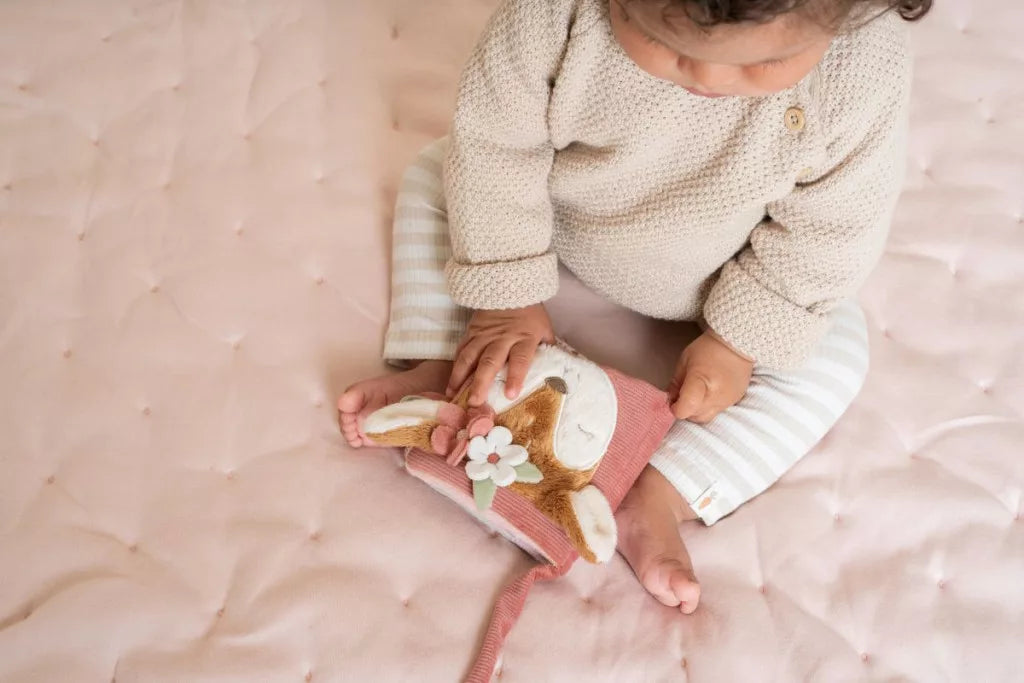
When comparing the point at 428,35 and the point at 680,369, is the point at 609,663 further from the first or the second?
the point at 428,35

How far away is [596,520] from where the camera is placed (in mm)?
799

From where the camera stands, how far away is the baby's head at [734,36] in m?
0.55

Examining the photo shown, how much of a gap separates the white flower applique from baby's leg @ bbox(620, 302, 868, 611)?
0.41ft

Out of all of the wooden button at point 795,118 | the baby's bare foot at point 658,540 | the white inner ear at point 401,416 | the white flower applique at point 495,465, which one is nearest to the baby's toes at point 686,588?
the baby's bare foot at point 658,540

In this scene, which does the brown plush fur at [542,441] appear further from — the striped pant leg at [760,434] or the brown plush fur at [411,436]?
the striped pant leg at [760,434]

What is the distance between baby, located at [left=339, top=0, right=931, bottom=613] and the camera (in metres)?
0.77

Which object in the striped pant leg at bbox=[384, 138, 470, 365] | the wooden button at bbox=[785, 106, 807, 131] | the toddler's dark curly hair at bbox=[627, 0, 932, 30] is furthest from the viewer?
the striped pant leg at bbox=[384, 138, 470, 365]

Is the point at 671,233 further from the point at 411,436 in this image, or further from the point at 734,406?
the point at 411,436

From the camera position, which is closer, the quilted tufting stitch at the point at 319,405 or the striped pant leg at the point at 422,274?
the quilted tufting stitch at the point at 319,405

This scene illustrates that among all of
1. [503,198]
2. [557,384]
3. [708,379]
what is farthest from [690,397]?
[503,198]

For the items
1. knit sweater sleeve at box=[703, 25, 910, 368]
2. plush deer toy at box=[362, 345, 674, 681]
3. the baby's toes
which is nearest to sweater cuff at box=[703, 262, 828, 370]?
knit sweater sleeve at box=[703, 25, 910, 368]

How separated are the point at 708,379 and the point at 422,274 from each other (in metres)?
0.32

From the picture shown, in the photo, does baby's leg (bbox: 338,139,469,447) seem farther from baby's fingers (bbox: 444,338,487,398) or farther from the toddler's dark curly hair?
the toddler's dark curly hair

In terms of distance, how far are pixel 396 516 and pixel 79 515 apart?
0.94 ft
